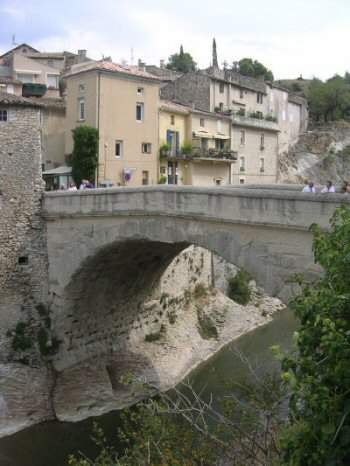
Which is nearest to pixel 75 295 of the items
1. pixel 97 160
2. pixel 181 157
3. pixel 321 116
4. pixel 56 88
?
pixel 97 160

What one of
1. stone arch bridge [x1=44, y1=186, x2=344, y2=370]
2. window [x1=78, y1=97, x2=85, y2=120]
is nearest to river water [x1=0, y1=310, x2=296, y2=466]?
stone arch bridge [x1=44, y1=186, x2=344, y2=370]

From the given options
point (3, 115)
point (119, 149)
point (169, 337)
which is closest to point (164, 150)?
point (119, 149)

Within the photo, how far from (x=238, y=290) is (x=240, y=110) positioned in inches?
721

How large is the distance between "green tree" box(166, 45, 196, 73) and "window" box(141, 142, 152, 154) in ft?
229

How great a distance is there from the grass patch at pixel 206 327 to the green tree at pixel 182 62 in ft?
251

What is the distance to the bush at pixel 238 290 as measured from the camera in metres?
33.8

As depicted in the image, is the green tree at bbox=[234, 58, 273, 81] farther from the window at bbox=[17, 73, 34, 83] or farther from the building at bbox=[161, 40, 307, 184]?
the window at bbox=[17, 73, 34, 83]

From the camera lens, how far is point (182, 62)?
10338 cm

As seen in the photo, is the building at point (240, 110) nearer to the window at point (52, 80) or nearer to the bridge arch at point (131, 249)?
the window at point (52, 80)

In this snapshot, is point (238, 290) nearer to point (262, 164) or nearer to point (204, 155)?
point (204, 155)

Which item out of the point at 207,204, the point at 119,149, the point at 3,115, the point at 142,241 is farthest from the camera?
the point at 119,149

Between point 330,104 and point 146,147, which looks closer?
point 146,147

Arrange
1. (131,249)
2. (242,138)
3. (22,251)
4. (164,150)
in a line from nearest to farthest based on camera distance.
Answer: (131,249)
(22,251)
(164,150)
(242,138)

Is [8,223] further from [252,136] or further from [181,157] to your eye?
[252,136]
